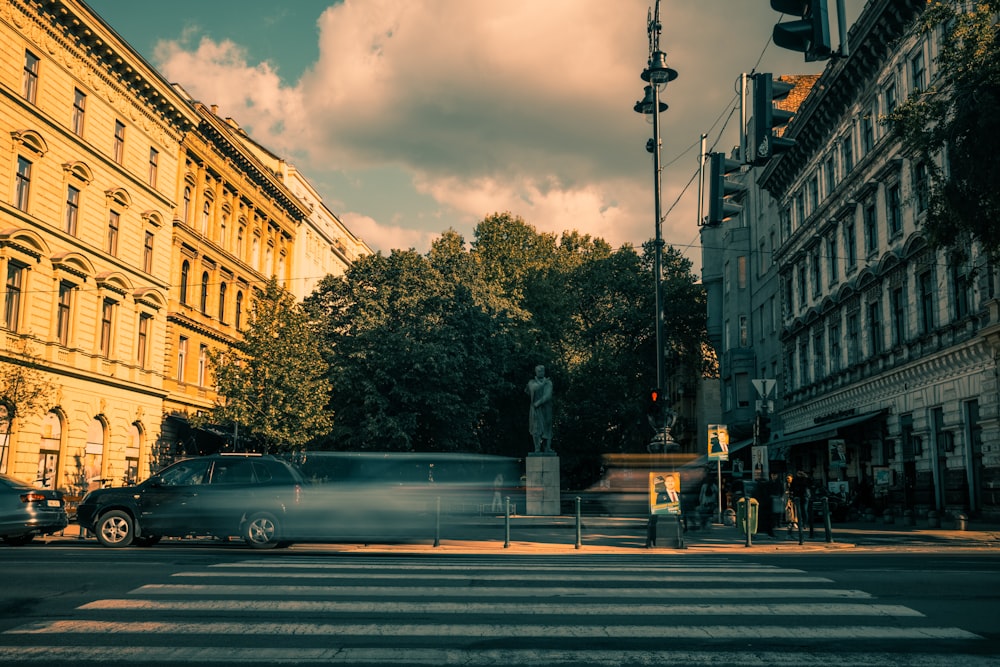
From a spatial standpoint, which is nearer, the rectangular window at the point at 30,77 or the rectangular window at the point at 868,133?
the rectangular window at the point at 30,77

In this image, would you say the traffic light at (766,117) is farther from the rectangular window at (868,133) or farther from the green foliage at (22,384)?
the rectangular window at (868,133)

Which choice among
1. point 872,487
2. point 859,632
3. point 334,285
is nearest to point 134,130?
point 334,285

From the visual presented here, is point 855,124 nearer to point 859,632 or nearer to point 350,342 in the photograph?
point 350,342

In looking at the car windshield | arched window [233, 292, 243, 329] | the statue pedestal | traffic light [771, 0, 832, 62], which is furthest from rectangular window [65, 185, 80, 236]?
traffic light [771, 0, 832, 62]

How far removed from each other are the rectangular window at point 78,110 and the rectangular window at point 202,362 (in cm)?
1440

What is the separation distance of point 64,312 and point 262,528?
66.2 feet

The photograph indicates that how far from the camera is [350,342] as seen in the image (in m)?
43.2

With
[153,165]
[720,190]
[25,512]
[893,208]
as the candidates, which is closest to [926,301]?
[893,208]

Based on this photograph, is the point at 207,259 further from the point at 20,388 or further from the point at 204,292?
the point at 20,388

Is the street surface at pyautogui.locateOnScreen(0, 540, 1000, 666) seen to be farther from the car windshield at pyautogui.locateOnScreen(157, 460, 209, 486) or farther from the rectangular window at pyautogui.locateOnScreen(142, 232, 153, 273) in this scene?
the rectangular window at pyautogui.locateOnScreen(142, 232, 153, 273)

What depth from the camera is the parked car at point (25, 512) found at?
1816 cm

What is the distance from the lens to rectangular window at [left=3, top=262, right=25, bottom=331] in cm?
3011

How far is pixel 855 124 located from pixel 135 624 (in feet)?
107

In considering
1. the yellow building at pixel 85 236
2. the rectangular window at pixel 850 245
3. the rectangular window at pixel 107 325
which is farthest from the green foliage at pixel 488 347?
the rectangular window at pixel 850 245
